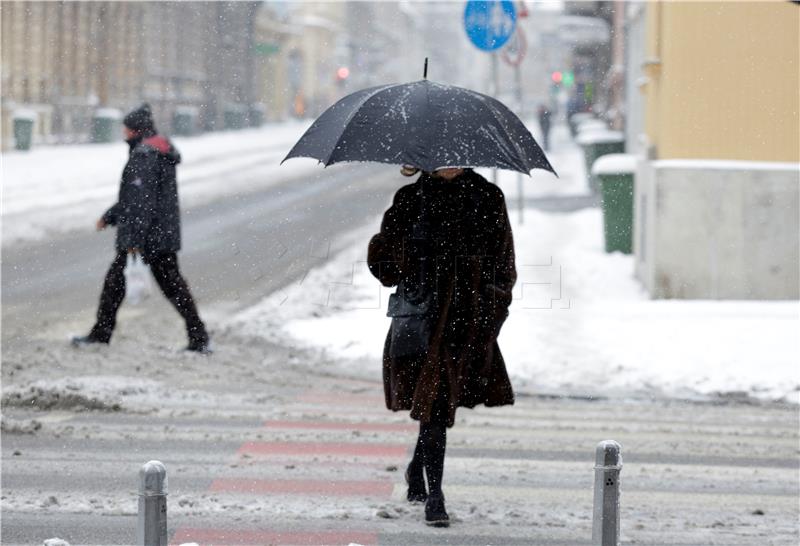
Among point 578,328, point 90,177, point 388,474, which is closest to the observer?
point 388,474

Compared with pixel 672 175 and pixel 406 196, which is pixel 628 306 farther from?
pixel 406 196

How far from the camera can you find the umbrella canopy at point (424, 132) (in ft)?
18.6

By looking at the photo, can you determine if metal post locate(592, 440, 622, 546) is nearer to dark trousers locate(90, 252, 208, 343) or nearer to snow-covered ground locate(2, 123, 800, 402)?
snow-covered ground locate(2, 123, 800, 402)

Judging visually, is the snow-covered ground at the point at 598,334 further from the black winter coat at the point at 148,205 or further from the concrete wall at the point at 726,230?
the black winter coat at the point at 148,205

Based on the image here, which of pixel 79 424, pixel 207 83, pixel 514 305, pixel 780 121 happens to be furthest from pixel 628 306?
pixel 207 83

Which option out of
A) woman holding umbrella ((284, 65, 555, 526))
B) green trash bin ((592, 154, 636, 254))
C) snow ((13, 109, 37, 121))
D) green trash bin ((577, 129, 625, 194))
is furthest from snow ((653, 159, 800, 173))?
snow ((13, 109, 37, 121))

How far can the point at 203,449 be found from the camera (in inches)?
297

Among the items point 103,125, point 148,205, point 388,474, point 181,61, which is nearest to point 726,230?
point 148,205

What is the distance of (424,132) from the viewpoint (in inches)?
225

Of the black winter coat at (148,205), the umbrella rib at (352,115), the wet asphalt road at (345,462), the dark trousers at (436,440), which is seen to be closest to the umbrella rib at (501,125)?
the umbrella rib at (352,115)

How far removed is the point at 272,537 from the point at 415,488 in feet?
2.53

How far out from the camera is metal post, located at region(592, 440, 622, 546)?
4.34m

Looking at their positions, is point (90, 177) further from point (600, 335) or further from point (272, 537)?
point (272, 537)

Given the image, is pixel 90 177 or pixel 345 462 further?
pixel 90 177
